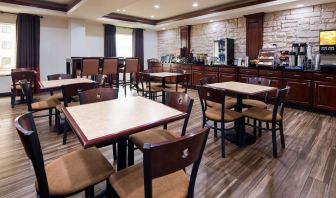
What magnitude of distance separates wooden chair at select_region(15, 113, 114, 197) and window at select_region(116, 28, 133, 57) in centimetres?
801

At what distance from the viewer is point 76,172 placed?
4.72 ft

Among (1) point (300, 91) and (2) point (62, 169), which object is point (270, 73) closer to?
(1) point (300, 91)

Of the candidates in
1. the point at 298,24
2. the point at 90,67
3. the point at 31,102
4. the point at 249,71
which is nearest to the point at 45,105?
the point at 31,102

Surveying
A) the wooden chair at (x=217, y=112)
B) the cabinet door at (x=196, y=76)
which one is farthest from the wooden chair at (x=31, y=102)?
the cabinet door at (x=196, y=76)

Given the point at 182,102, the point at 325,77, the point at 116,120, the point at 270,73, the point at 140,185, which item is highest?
the point at 270,73

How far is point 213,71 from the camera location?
6.81 m

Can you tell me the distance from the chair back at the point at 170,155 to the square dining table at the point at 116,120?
1.32ft

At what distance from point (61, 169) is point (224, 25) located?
6.89 m

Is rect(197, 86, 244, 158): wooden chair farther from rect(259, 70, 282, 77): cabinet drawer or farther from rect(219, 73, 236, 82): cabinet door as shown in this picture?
rect(219, 73, 236, 82): cabinet door

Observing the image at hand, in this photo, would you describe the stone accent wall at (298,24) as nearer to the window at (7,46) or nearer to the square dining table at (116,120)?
the square dining table at (116,120)

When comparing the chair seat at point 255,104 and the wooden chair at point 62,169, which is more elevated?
the chair seat at point 255,104

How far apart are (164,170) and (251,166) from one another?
1.84 m

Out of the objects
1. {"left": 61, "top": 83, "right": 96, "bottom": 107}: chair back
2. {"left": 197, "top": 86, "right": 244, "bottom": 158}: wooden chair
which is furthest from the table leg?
{"left": 61, "top": 83, "right": 96, "bottom": 107}: chair back

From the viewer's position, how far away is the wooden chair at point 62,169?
112 centimetres
